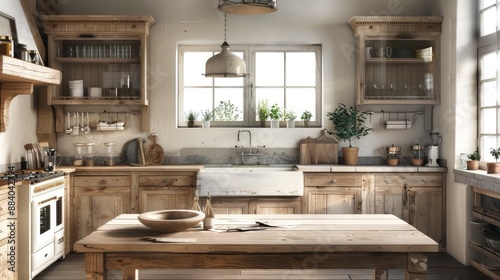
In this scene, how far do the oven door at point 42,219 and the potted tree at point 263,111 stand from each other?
272cm

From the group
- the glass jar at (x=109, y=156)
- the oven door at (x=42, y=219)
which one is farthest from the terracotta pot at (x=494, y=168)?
the oven door at (x=42, y=219)

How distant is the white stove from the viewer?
481 cm

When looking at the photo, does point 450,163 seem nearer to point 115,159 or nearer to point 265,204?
point 265,204

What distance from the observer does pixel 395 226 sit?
3.44 metres

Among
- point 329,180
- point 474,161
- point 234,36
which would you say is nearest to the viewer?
point 474,161

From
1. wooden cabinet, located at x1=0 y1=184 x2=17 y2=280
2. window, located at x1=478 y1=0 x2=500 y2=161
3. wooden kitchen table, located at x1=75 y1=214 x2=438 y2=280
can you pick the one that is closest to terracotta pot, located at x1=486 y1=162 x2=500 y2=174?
window, located at x1=478 y1=0 x2=500 y2=161

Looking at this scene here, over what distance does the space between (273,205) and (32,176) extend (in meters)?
2.57

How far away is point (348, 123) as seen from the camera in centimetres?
650

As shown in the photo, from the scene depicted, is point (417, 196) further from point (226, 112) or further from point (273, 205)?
point (226, 112)

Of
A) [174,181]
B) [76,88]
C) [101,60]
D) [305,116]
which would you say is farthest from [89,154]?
[305,116]

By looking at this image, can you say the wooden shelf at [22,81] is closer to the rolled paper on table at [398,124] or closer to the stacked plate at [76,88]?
the stacked plate at [76,88]

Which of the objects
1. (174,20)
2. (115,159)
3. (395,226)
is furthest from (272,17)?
(395,226)

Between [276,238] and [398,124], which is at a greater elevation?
[398,124]

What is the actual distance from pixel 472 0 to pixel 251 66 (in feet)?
9.01
